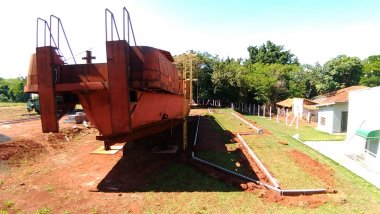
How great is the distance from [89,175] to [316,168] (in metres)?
7.81

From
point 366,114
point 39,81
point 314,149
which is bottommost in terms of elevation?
point 314,149

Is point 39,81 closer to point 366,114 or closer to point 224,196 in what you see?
point 224,196

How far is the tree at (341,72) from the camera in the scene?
3722cm

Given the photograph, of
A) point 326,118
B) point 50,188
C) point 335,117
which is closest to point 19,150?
point 50,188

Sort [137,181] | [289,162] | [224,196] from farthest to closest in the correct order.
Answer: [289,162]
[137,181]
[224,196]

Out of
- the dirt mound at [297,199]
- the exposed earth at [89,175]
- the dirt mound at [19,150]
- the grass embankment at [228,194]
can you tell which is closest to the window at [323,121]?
the exposed earth at [89,175]

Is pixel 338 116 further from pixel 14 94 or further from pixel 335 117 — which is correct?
pixel 14 94

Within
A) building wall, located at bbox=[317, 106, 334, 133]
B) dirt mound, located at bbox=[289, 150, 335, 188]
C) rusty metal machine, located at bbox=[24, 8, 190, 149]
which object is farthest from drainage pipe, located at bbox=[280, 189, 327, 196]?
building wall, located at bbox=[317, 106, 334, 133]

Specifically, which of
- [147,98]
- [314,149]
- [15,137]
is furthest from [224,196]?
[15,137]

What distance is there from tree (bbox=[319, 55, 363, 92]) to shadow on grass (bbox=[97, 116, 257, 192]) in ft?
102

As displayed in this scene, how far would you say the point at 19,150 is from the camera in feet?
36.0

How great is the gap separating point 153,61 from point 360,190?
23.2 feet

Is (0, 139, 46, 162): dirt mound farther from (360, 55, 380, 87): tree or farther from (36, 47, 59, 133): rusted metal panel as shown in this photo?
(360, 55, 380, 87): tree

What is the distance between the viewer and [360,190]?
7781mm
